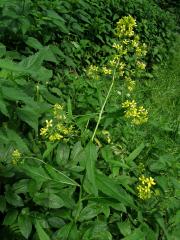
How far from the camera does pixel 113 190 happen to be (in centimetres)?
183

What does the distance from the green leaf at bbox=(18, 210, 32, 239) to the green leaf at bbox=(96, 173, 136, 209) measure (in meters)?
0.61

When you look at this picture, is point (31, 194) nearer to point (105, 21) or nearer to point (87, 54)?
point (87, 54)

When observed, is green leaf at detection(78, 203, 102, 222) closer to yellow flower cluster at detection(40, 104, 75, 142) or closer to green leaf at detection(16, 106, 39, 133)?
yellow flower cluster at detection(40, 104, 75, 142)

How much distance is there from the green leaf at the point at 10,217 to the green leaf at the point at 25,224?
0.10 feet

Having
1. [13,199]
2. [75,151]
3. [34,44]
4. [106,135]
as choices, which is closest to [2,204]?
[13,199]

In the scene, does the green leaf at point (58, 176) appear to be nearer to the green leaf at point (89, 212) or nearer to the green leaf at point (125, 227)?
the green leaf at point (89, 212)

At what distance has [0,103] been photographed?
83.0 inches

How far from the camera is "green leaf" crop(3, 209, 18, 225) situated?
2373 mm

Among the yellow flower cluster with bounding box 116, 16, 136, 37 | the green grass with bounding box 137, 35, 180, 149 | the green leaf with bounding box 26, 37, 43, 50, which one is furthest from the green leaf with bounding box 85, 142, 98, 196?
the green grass with bounding box 137, 35, 180, 149

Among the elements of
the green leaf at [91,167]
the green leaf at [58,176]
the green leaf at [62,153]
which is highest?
the green leaf at [91,167]

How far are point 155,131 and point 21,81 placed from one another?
70.1 inches

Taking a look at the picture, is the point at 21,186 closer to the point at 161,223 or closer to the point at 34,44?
the point at 161,223

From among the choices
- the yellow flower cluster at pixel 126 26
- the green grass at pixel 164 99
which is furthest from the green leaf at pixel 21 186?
the green grass at pixel 164 99

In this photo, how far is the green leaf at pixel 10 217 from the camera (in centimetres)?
237
